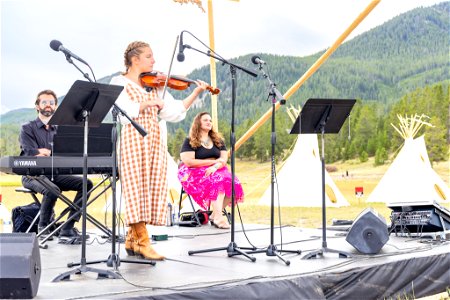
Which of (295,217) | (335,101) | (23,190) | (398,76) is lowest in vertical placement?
(295,217)

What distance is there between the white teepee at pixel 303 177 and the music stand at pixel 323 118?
777 centimetres

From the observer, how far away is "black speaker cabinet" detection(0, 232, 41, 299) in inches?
110

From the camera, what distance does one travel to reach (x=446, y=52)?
185 feet

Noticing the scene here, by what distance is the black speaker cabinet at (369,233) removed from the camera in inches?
171

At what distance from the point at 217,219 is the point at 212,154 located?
654 millimetres

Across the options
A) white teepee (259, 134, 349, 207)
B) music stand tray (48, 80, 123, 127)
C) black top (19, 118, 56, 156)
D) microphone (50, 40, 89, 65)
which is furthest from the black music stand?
white teepee (259, 134, 349, 207)

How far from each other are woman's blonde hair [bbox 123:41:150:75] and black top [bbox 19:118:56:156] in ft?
4.36

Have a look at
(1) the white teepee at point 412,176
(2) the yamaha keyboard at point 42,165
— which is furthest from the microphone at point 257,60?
(1) the white teepee at point 412,176

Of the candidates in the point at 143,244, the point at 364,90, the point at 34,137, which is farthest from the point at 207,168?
the point at 364,90

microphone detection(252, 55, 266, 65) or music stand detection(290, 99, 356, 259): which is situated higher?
microphone detection(252, 55, 266, 65)

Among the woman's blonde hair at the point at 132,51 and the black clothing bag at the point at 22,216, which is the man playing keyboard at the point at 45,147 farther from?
the woman's blonde hair at the point at 132,51

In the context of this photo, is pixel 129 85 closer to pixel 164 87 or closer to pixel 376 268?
pixel 164 87

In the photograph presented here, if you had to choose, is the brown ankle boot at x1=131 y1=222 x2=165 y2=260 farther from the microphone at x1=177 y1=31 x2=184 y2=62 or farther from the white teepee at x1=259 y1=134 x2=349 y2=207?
the white teepee at x1=259 y1=134 x2=349 y2=207

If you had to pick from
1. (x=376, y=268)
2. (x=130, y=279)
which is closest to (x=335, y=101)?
(x=376, y=268)
